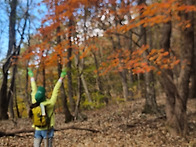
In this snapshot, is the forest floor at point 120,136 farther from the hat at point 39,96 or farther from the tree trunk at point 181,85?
the hat at point 39,96

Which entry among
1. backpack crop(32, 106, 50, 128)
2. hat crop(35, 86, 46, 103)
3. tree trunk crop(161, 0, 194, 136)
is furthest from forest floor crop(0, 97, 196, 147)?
hat crop(35, 86, 46, 103)

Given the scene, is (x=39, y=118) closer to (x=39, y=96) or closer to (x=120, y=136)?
(x=39, y=96)

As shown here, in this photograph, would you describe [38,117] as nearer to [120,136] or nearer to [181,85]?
[120,136]

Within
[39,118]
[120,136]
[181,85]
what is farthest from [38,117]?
[181,85]

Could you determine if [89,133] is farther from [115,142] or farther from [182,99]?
[182,99]

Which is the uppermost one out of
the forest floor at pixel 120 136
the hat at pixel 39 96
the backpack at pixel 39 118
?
the hat at pixel 39 96

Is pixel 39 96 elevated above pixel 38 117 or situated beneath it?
elevated above

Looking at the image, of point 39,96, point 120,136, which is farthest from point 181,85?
point 39,96

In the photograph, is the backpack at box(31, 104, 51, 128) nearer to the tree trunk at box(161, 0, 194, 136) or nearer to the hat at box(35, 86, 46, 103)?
the hat at box(35, 86, 46, 103)

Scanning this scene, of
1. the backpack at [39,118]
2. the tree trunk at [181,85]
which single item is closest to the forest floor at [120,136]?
the tree trunk at [181,85]

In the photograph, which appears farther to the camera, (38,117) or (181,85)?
(181,85)

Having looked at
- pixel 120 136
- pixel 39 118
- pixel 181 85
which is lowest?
pixel 120 136

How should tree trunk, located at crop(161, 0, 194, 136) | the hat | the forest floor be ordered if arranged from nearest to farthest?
1. the hat
2. the forest floor
3. tree trunk, located at crop(161, 0, 194, 136)

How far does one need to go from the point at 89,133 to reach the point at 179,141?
3.49 meters
